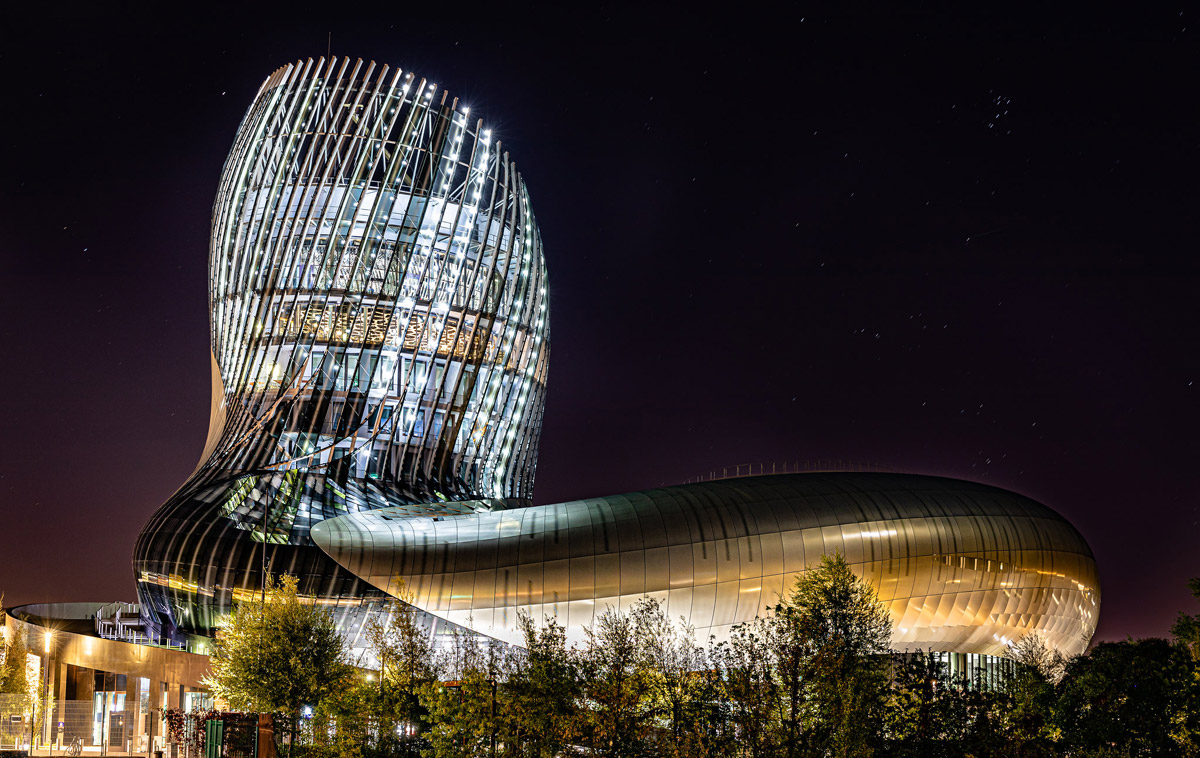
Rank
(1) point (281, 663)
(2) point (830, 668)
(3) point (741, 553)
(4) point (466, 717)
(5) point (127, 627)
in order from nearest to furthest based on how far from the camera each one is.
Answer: (2) point (830, 668) < (4) point (466, 717) < (1) point (281, 663) < (3) point (741, 553) < (5) point (127, 627)

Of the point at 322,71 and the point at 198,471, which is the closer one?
the point at 198,471

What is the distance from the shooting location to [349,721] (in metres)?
33.4

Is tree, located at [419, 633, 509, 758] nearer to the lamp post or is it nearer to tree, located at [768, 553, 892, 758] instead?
tree, located at [768, 553, 892, 758]

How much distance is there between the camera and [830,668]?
2916 centimetres

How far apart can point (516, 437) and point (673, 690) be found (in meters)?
33.6

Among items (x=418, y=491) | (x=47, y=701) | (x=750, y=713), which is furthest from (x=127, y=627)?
(x=750, y=713)

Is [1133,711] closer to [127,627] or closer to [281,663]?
[281,663]

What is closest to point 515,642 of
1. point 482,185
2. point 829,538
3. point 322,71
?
point 829,538

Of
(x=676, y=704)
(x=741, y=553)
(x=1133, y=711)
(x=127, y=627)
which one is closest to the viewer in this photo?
(x=676, y=704)

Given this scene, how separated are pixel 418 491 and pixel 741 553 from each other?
1973 cm

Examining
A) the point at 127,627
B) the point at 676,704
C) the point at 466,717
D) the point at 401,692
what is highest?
the point at 127,627

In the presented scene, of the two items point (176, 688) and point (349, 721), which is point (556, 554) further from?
point (176, 688)

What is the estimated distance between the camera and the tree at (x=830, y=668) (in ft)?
93.5

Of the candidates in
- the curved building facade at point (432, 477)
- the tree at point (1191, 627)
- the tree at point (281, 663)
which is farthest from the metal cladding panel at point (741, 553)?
the tree at point (1191, 627)
